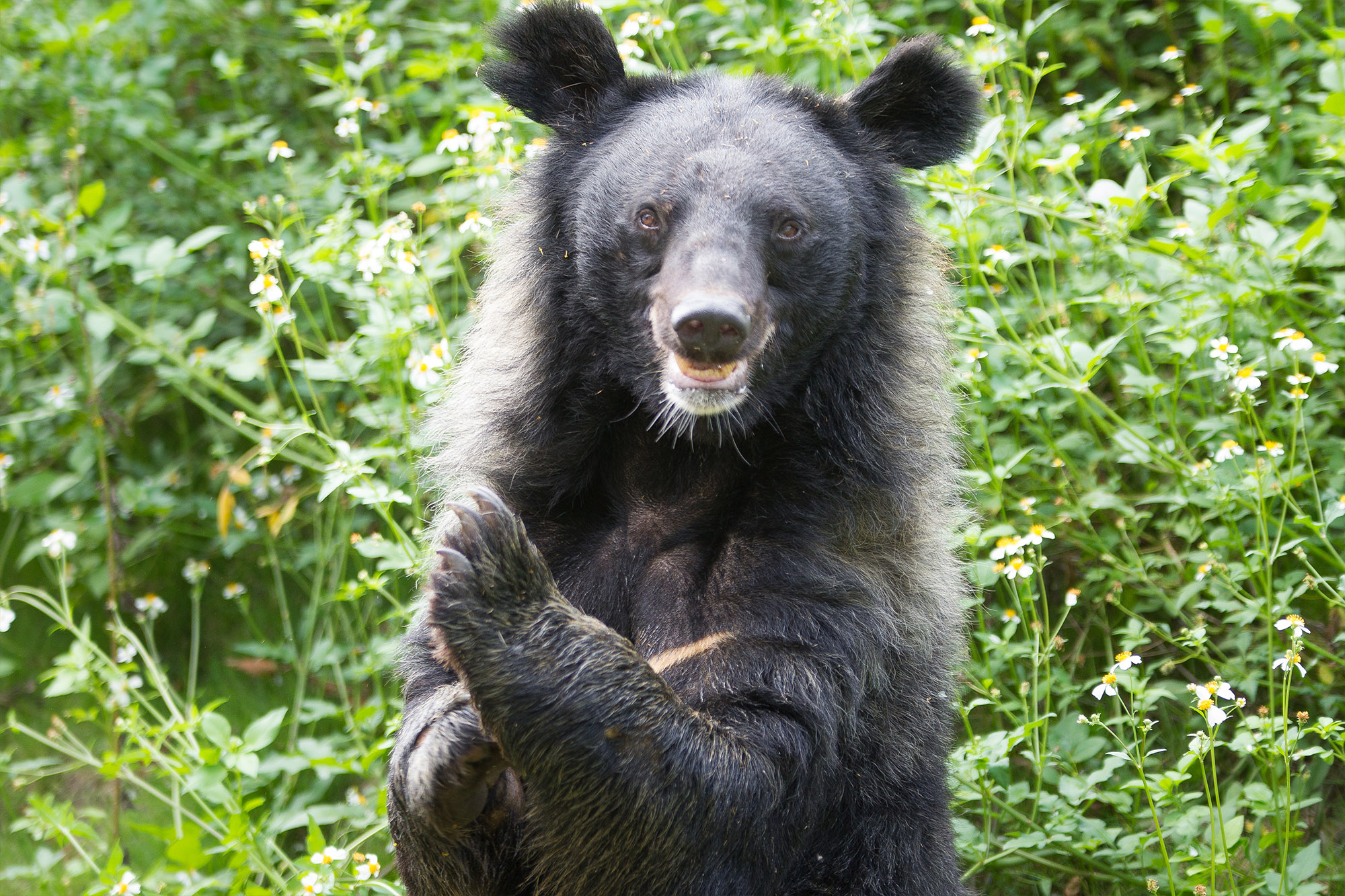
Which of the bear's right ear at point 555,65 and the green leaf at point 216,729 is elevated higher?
the bear's right ear at point 555,65

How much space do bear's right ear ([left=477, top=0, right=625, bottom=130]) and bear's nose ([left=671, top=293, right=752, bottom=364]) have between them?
2.88 ft

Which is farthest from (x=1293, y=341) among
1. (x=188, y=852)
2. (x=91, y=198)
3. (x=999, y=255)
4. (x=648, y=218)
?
(x=91, y=198)

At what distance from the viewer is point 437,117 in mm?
6508

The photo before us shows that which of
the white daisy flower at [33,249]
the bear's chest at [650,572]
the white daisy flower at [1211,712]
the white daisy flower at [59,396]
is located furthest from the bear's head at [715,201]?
the white daisy flower at [59,396]

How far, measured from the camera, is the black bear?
9.03 feet

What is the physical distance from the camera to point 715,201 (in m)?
3.04

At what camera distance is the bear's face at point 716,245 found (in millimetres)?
2936

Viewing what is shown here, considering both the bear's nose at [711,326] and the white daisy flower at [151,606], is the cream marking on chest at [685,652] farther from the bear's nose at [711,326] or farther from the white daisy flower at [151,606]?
the white daisy flower at [151,606]

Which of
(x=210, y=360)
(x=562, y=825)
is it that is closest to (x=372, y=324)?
(x=210, y=360)

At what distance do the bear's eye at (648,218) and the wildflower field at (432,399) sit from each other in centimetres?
66

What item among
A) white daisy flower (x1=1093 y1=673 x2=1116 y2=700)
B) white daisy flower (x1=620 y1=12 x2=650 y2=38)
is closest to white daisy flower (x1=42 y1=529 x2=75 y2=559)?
white daisy flower (x1=620 y1=12 x2=650 y2=38)

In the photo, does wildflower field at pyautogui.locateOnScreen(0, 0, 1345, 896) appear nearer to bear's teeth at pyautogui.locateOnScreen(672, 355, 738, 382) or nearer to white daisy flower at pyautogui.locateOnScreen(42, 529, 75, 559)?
white daisy flower at pyautogui.locateOnScreen(42, 529, 75, 559)

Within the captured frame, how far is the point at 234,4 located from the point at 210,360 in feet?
8.72

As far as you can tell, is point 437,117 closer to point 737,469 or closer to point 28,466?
point 28,466
